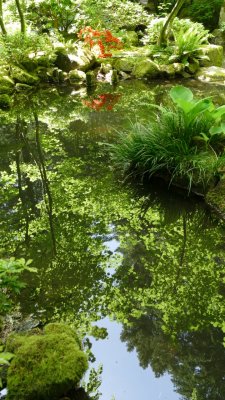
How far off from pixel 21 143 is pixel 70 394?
5.78 m

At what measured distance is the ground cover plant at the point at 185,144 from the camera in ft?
17.8

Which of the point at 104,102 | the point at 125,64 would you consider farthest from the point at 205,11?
the point at 104,102

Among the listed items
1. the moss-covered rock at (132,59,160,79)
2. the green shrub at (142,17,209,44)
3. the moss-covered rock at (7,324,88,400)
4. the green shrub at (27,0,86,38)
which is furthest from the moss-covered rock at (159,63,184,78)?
the moss-covered rock at (7,324,88,400)

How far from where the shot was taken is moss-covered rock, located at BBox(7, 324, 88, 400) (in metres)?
2.48

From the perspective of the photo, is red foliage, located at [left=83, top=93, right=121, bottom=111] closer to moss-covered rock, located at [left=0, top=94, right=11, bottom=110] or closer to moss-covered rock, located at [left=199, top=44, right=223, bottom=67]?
moss-covered rock, located at [left=0, top=94, right=11, bottom=110]

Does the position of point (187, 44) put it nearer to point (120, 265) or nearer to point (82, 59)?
point (82, 59)

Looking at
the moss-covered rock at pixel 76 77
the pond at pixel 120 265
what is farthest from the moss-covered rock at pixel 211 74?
the pond at pixel 120 265

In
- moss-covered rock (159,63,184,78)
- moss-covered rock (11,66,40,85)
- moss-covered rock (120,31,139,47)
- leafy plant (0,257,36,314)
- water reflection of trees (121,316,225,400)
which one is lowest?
water reflection of trees (121,316,225,400)

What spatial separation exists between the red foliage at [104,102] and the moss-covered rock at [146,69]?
9.26 ft

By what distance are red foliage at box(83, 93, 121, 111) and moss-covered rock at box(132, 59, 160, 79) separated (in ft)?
9.26

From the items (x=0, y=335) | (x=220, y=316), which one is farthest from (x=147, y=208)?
(x=0, y=335)

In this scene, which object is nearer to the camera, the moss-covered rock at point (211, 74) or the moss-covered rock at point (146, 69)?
the moss-covered rock at point (211, 74)

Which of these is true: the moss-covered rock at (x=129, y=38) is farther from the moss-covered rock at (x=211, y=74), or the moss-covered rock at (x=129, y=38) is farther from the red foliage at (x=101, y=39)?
the moss-covered rock at (x=211, y=74)

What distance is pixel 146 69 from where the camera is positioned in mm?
13898
